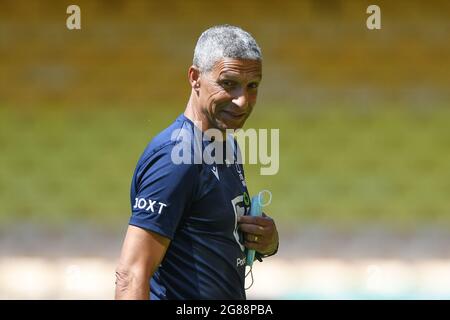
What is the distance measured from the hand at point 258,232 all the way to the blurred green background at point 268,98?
9.98 feet

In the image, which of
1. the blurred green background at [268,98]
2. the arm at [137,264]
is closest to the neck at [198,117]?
the arm at [137,264]

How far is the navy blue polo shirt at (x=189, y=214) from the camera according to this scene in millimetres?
1891

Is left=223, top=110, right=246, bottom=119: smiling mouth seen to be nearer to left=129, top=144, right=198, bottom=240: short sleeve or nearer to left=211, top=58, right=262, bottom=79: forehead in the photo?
left=211, top=58, right=262, bottom=79: forehead

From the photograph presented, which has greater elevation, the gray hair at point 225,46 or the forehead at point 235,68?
the gray hair at point 225,46

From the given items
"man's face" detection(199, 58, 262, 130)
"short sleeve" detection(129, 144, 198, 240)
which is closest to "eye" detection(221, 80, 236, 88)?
"man's face" detection(199, 58, 262, 130)

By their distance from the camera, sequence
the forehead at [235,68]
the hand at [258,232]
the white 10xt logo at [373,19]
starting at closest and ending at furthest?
the forehead at [235,68] < the hand at [258,232] < the white 10xt logo at [373,19]

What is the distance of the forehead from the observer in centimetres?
205

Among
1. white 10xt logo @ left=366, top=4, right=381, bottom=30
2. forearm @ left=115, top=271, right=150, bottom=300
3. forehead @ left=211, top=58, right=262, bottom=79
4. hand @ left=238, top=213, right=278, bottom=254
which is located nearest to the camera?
forearm @ left=115, top=271, right=150, bottom=300

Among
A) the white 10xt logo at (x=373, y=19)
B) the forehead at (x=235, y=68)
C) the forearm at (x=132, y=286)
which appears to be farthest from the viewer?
the white 10xt logo at (x=373, y=19)

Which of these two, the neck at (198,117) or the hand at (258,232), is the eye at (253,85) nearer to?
the neck at (198,117)

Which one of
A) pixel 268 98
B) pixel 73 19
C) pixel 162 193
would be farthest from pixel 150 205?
pixel 73 19

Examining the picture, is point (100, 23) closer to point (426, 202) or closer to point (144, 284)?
point (426, 202)

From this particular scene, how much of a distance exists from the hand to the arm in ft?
1.19
